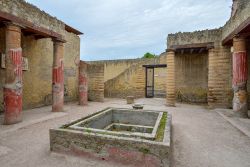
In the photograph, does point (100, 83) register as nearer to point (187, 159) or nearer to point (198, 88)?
point (198, 88)

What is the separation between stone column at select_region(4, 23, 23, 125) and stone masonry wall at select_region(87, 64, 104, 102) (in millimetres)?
6429

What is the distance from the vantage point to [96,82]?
39.5 ft

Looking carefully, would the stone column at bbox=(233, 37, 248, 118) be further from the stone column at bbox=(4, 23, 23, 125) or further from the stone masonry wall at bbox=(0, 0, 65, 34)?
the stone column at bbox=(4, 23, 23, 125)

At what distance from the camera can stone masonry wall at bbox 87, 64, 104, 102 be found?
472 inches

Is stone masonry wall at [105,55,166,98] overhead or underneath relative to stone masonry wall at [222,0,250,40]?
underneath

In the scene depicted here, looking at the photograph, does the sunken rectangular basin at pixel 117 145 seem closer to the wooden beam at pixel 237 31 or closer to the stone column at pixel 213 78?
the wooden beam at pixel 237 31

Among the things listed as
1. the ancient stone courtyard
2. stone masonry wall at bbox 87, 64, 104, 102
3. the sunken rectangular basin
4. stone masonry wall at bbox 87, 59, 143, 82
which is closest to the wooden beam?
the ancient stone courtyard

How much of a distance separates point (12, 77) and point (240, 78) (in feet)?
29.3

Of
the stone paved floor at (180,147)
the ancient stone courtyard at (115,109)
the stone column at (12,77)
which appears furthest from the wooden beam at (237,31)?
the stone column at (12,77)

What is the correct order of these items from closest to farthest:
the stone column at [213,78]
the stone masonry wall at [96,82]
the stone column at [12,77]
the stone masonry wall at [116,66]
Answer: the stone column at [12,77] → the stone column at [213,78] → the stone masonry wall at [96,82] → the stone masonry wall at [116,66]

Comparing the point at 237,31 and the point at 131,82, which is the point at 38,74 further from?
the point at 237,31

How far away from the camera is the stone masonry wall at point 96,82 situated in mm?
11992

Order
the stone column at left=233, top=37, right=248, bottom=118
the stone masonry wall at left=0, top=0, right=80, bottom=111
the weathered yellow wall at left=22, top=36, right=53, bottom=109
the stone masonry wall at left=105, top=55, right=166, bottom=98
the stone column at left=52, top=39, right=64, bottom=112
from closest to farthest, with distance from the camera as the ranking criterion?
the stone masonry wall at left=0, top=0, right=80, bottom=111
the stone column at left=233, top=37, right=248, bottom=118
the stone column at left=52, top=39, right=64, bottom=112
the weathered yellow wall at left=22, top=36, right=53, bottom=109
the stone masonry wall at left=105, top=55, right=166, bottom=98

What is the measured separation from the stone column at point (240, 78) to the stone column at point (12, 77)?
862cm
